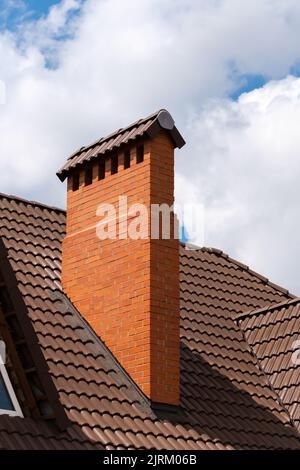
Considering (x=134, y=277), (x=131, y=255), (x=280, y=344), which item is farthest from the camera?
(x=280, y=344)

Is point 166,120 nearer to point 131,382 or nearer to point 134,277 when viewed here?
point 134,277

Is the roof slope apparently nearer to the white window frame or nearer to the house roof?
the house roof

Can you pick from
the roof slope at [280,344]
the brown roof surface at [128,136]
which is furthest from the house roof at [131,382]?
the brown roof surface at [128,136]

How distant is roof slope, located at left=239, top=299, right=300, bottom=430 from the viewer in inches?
481

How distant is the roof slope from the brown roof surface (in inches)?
129

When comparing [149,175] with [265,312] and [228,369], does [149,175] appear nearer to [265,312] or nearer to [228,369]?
[228,369]

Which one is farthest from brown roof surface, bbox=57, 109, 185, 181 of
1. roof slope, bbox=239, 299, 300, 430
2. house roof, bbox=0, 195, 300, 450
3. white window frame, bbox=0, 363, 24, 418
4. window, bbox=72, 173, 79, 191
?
white window frame, bbox=0, 363, 24, 418

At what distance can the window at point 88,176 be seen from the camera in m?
11.9

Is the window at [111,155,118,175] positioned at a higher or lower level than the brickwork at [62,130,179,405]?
higher

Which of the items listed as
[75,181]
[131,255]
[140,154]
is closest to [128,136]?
[140,154]

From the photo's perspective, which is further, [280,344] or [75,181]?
[280,344]

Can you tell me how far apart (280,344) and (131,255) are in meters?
3.22

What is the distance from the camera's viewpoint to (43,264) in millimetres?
11773

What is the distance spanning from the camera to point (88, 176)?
12.0 metres
